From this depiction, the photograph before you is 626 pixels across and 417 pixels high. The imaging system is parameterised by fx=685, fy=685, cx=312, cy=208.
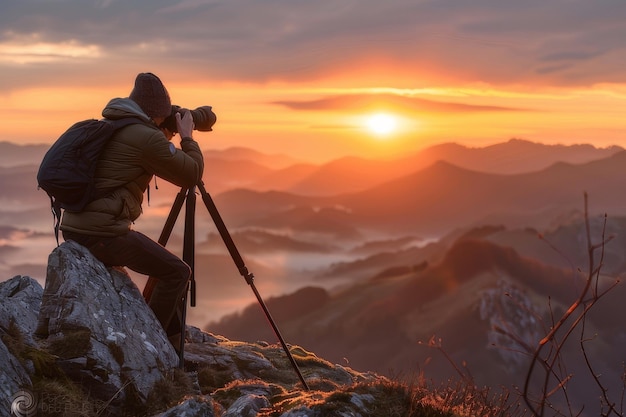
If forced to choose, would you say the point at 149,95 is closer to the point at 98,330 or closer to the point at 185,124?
the point at 185,124

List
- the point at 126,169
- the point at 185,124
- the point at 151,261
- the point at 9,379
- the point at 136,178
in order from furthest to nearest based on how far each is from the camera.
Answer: the point at 185,124, the point at 151,261, the point at 136,178, the point at 126,169, the point at 9,379

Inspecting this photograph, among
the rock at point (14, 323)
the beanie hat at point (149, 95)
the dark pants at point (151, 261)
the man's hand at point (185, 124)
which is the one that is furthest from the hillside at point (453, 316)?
the beanie hat at point (149, 95)

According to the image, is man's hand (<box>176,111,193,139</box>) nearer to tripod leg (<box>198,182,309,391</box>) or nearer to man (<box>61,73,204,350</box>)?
man (<box>61,73,204,350</box>)

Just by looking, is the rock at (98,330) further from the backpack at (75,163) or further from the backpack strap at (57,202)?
the backpack at (75,163)

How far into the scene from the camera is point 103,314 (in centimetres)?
809

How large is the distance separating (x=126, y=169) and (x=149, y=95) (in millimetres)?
975

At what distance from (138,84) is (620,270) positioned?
686ft

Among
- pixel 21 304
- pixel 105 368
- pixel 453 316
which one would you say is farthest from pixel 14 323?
pixel 453 316

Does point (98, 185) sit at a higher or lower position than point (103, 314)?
higher

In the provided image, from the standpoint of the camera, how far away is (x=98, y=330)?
792 centimetres

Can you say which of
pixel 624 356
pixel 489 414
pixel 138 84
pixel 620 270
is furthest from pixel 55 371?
pixel 620 270

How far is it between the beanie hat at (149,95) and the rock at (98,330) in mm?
1895

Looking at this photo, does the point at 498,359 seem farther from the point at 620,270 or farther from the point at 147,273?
the point at 147,273

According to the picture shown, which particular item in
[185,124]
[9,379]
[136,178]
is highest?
[185,124]
